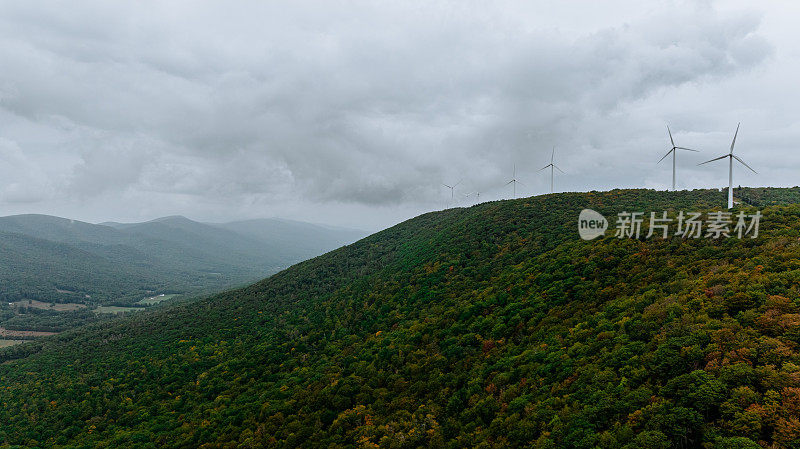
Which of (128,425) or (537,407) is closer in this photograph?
(537,407)

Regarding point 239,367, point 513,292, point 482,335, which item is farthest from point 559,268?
point 239,367

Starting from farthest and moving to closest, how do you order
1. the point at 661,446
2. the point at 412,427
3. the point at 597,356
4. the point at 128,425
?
the point at 128,425, the point at 412,427, the point at 597,356, the point at 661,446

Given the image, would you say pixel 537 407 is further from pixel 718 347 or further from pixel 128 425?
pixel 128 425

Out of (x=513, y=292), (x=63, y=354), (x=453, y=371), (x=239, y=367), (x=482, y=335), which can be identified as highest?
(x=513, y=292)

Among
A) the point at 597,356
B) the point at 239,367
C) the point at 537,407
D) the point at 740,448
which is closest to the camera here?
the point at 740,448

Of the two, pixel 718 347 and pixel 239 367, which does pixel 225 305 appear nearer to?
pixel 239 367

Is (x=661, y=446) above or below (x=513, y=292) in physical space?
below
